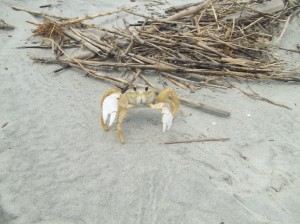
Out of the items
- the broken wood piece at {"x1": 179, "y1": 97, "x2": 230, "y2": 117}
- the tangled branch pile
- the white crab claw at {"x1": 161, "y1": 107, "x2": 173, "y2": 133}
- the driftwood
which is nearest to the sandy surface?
the broken wood piece at {"x1": 179, "y1": 97, "x2": 230, "y2": 117}

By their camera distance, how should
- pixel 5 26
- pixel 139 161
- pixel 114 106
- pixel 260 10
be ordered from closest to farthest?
pixel 139 161
pixel 114 106
pixel 5 26
pixel 260 10

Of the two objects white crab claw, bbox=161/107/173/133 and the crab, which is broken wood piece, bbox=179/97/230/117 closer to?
the crab

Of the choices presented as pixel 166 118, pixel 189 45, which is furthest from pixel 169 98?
pixel 189 45

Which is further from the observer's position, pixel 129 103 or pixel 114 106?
pixel 129 103

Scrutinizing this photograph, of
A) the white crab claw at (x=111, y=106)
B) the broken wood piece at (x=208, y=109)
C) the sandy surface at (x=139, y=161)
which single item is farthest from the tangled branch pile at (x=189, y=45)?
the white crab claw at (x=111, y=106)

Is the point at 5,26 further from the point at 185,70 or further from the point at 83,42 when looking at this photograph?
the point at 185,70

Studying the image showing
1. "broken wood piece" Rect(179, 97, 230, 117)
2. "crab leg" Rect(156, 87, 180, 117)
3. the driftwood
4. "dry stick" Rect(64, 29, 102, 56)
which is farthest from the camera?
the driftwood

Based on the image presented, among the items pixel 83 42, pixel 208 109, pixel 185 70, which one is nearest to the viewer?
pixel 208 109
